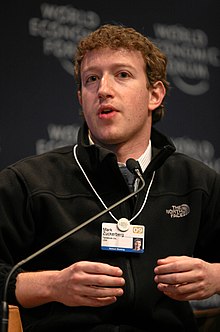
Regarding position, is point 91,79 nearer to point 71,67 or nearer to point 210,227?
point 210,227

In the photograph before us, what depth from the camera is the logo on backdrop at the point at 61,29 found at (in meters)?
3.57

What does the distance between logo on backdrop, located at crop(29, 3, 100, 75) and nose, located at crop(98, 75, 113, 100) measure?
114 centimetres

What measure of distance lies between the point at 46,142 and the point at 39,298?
150 cm

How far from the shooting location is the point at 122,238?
88.0 inches

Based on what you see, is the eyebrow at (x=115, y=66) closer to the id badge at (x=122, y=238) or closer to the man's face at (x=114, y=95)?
the man's face at (x=114, y=95)

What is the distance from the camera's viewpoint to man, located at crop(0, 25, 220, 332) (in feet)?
6.83

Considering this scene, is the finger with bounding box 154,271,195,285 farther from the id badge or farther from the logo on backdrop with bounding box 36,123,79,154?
the logo on backdrop with bounding box 36,123,79,154

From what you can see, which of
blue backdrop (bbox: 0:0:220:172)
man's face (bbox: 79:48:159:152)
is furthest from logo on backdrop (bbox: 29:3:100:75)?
man's face (bbox: 79:48:159:152)

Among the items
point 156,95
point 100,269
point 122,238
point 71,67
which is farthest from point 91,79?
point 71,67

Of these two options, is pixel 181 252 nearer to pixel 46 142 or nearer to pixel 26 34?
pixel 46 142

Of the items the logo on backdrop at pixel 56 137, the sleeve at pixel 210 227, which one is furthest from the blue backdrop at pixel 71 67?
the sleeve at pixel 210 227

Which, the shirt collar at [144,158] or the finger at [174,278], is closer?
the finger at [174,278]

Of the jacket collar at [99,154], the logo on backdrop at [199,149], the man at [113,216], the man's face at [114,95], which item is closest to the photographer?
the man at [113,216]

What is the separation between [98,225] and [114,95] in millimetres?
493
